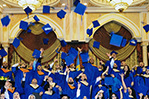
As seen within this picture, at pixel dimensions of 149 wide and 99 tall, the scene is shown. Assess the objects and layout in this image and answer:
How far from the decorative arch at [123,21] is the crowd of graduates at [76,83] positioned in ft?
6.82

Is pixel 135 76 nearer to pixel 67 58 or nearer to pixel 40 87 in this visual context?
pixel 67 58

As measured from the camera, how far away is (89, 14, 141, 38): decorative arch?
369 inches

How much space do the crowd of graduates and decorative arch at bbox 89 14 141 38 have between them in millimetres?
2078

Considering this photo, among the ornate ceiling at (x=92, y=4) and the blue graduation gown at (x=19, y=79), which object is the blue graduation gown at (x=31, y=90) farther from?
the ornate ceiling at (x=92, y=4)

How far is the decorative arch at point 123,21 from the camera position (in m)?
9.38

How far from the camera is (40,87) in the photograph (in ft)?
21.4

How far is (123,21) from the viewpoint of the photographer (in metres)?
9.45

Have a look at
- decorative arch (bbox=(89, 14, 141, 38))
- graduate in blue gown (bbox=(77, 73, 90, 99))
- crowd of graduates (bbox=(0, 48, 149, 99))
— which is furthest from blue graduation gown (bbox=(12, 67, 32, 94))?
decorative arch (bbox=(89, 14, 141, 38))

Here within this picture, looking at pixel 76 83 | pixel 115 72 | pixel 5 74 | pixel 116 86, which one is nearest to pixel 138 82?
pixel 115 72

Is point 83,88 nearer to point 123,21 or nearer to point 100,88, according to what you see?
point 100,88

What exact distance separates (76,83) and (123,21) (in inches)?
142

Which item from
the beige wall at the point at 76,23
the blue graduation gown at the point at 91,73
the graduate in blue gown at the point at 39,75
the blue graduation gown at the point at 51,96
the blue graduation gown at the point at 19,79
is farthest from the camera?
the beige wall at the point at 76,23

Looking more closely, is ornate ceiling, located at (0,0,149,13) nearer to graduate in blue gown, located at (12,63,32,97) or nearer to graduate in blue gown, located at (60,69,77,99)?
graduate in blue gown, located at (12,63,32,97)

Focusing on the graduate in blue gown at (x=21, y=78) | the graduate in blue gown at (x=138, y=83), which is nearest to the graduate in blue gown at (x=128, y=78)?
the graduate in blue gown at (x=138, y=83)
